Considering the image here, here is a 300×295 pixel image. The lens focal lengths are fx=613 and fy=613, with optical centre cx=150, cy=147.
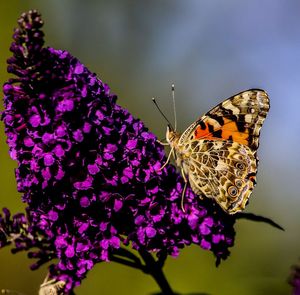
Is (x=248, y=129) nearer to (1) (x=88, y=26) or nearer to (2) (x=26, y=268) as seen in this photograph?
(2) (x=26, y=268)

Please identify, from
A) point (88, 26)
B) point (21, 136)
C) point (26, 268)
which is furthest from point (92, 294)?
point (88, 26)

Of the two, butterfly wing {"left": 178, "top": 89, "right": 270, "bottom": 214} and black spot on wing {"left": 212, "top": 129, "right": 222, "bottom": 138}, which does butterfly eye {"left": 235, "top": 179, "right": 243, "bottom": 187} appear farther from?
black spot on wing {"left": 212, "top": 129, "right": 222, "bottom": 138}

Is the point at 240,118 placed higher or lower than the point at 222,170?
higher

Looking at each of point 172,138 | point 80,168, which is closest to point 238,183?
point 172,138

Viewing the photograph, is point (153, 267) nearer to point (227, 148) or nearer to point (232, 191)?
point (232, 191)

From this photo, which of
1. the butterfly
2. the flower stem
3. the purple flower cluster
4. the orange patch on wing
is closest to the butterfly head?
the butterfly
